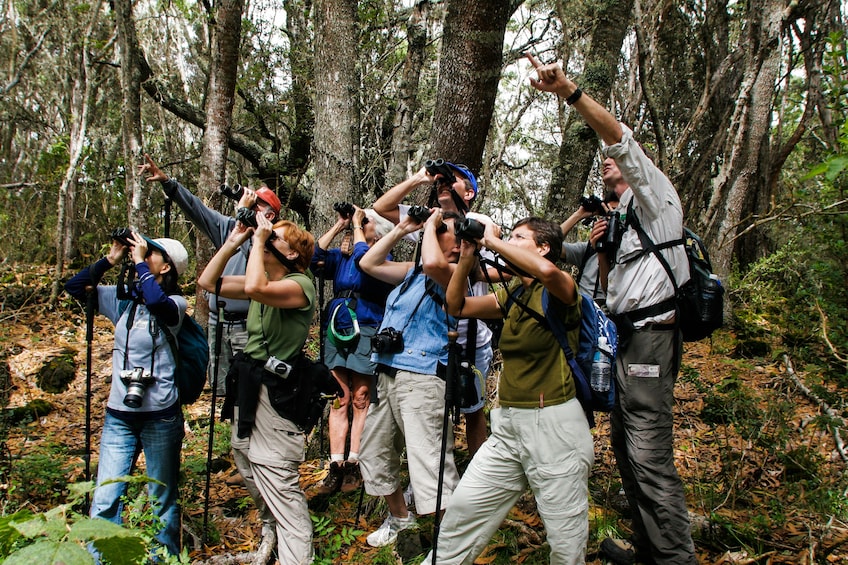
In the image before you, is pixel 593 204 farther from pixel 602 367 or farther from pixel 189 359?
pixel 189 359

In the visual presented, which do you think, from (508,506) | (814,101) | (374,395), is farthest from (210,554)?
(814,101)

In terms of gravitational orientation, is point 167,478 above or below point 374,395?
below

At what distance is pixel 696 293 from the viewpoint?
344cm

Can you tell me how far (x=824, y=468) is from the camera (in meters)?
4.80

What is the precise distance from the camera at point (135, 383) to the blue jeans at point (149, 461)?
229 millimetres

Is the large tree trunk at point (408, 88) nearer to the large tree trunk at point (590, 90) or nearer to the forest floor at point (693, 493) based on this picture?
the large tree trunk at point (590, 90)

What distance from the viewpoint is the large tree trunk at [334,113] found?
17.8 feet

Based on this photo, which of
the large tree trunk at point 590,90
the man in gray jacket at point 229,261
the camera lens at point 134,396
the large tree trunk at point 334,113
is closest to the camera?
the camera lens at point 134,396

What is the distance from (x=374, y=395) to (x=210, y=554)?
170 cm

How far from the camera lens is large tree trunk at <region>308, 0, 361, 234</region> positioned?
213 inches

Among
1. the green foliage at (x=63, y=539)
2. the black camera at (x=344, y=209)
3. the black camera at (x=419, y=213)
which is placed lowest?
the green foliage at (x=63, y=539)

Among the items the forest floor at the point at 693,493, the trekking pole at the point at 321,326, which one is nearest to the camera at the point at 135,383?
the forest floor at the point at 693,493

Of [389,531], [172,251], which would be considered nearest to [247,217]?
[172,251]

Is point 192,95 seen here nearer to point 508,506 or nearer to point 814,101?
point 814,101
